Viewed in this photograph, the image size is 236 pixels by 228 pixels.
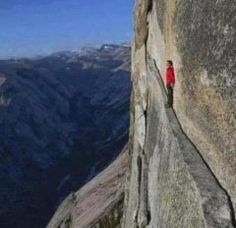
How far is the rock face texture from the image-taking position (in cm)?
1756

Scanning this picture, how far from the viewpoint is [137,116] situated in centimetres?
3422

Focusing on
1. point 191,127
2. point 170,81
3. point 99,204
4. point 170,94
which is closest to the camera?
point 191,127

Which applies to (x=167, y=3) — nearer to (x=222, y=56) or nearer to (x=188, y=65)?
(x=188, y=65)

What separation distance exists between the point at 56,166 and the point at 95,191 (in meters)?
150

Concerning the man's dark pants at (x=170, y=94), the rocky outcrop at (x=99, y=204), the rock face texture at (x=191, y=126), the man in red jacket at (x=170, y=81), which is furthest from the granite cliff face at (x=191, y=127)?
the rocky outcrop at (x=99, y=204)

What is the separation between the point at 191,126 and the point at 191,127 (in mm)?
41

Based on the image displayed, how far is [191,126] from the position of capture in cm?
2181

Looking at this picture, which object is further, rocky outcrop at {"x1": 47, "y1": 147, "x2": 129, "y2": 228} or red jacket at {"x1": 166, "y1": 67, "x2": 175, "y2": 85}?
rocky outcrop at {"x1": 47, "y1": 147, "x2": 129, "y2": 228}

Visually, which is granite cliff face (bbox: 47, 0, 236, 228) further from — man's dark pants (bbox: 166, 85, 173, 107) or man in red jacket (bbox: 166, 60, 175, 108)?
man's dark pants (bbox: 166, 85, 173, 107)

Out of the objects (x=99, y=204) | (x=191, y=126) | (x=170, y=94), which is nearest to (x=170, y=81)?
(x=170, y=94)

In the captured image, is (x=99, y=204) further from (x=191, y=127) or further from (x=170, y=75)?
(x=191, y=127)

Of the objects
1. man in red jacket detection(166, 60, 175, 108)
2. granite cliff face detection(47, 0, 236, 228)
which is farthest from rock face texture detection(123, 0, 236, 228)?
man in red jacket detection(166, 60, 175, 108)

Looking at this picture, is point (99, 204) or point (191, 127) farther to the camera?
point (99, 204)

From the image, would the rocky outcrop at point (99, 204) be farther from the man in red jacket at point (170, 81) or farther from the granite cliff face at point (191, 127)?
the man in red jacket at point (170, 81)
